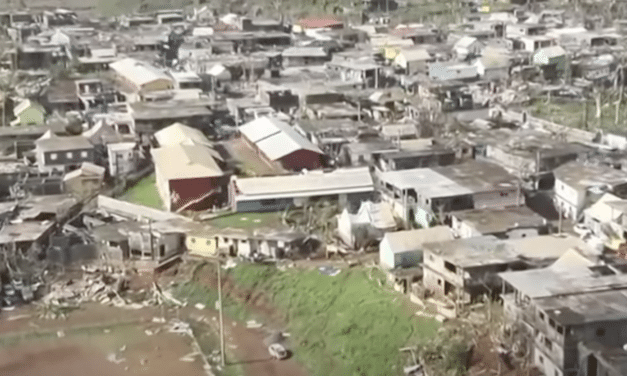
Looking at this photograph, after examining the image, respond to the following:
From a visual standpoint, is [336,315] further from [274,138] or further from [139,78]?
[139,78]

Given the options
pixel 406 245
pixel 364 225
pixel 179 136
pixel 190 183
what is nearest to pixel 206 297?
pixel 364 225

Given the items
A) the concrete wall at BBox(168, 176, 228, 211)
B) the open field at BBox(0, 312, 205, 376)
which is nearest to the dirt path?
the open field at BBox(0, 312, 205, 376)

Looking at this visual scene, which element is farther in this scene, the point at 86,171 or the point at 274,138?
the point at 274,138

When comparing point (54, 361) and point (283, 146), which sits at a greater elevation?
point (283, 146)

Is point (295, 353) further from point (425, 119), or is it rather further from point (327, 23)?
point (327, 23)

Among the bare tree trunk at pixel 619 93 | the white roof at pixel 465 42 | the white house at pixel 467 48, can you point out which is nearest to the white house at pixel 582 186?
the bare tree trunk at pixel 619 93

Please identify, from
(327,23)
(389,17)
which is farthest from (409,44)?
(389,17)

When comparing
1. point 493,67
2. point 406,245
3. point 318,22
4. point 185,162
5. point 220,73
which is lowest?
point 406,245
